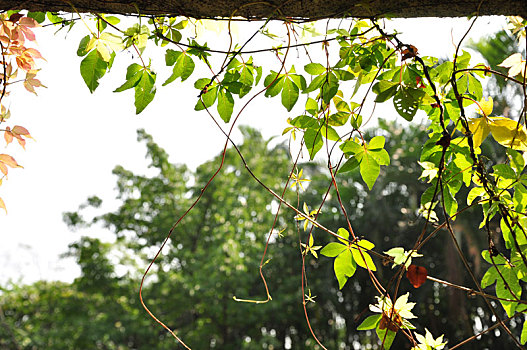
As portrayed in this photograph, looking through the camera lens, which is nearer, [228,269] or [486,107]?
[486,107]

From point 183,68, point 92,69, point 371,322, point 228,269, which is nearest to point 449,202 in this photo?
point 371,322

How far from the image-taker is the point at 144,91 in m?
0.81

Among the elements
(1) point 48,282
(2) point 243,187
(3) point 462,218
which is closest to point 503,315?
(3) point 462,218

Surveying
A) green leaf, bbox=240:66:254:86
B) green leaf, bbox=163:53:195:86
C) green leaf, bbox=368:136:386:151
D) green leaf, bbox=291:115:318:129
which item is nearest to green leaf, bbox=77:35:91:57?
green leaf, bbox=163:53:195:86

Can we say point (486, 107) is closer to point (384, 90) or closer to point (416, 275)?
point (384, 90)

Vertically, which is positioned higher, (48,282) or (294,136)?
(48,282)

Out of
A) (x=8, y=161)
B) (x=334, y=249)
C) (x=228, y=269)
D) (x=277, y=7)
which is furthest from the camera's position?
(x=228, y=269)

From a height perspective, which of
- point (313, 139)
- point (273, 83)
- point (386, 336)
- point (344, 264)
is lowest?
point (386, 336)

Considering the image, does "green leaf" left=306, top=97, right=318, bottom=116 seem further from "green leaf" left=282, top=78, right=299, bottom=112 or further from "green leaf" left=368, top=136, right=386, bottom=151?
"green leaf" left=368, top=136, right=386, bottom=151

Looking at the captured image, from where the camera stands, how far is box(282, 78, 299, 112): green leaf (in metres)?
0.88

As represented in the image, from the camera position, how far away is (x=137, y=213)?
32.9 ft

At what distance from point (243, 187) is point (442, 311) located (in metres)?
4.58

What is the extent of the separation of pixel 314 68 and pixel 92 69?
381 millimetres

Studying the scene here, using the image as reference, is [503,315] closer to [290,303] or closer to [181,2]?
[290,303]
